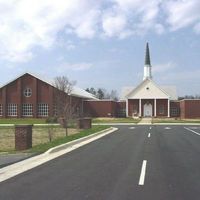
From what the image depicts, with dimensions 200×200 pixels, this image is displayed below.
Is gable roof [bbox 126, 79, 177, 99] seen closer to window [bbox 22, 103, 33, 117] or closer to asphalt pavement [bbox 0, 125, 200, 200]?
window [bbox 22, 103, 33, 117]

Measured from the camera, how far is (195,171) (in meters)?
11.9

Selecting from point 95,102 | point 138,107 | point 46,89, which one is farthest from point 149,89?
point 46,89

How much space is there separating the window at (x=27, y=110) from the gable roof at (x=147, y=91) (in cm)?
1561

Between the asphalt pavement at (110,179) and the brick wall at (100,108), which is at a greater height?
the brick wall at (100,108)

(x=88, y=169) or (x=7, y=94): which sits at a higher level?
(x=7, y=94)

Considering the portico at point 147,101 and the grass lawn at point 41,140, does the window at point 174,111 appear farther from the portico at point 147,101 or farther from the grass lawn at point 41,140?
the grass lawn at point 41,140

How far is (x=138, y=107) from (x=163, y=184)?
201 feet

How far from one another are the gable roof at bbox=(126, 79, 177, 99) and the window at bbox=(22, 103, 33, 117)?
51.2 feet

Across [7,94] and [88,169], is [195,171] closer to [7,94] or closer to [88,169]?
[88,169]

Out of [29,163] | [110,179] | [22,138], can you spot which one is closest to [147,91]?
[22,138]

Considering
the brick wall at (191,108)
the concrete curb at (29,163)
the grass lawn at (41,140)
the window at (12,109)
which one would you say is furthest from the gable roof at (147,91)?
the concrete curb at (29,163)

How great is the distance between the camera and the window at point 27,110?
63969mm

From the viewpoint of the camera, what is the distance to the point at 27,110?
64312mm

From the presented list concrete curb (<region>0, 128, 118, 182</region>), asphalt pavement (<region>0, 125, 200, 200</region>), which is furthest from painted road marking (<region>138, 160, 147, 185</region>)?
concrete curb (<region>0, 128, 118, 182</region>)
